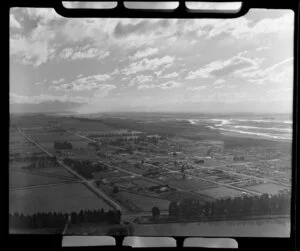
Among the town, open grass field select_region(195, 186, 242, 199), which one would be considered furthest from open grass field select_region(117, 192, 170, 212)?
open grass field select_region(195, 186, 242, 199)

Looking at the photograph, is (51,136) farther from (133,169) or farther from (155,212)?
(155,212)

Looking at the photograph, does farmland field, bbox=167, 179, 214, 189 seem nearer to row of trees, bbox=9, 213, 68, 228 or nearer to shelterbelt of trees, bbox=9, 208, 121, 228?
shelterbelt of trees, bbox=9, 208, 121, 228

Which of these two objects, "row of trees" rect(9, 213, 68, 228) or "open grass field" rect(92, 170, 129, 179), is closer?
"row of trees" rect(9, 213, 68, 228)

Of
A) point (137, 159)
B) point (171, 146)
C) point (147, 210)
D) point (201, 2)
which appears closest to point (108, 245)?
point (147, 210)

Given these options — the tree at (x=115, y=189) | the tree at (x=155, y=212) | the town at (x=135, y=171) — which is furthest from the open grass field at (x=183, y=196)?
the tree at (x=115, y=189)

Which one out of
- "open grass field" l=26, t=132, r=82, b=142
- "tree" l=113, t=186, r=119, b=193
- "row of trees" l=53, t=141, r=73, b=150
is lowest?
"tree" l=113, t=186, r=119, b=193

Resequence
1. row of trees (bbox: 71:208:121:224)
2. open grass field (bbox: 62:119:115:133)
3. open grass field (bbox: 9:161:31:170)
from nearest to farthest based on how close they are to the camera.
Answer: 1. open grass field (bbox: 9:161:31:170)
2. row of trees (bbox: 71:208:121:224)
3. open grass field (bbox: 62:119:115:133)

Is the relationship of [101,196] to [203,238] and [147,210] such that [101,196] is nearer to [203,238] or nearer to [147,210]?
[147,210]

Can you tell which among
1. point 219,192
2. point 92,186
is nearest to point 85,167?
point 92,186
